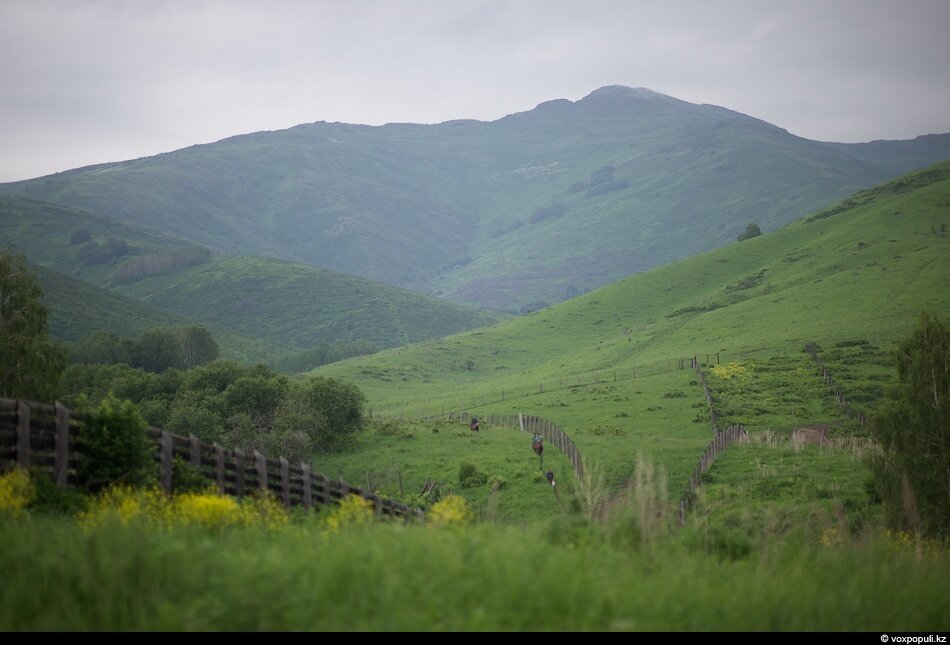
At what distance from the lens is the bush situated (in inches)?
588

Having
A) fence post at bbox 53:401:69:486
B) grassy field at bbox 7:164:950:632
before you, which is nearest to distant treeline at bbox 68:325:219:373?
grassy field at bbox 7:164:950:632

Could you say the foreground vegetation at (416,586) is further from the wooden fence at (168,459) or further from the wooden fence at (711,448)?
the wooden fence at (711,448)

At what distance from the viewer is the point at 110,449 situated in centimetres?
1496

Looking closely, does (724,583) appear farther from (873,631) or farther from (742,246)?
(742,246)

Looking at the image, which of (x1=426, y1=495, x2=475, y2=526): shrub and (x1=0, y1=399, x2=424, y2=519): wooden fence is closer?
(x1=426, y1=495, x2=475, y2=526): shrub

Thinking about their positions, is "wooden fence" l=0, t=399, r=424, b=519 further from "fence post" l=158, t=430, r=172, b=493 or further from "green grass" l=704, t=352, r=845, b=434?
"green grass" l=704, t=352, r=845, b=434

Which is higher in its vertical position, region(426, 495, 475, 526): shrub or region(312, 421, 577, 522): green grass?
region(426, 495, 475, 526): shrub

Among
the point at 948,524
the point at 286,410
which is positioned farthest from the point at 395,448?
the point at 948,524

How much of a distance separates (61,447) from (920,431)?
29724 millimetres

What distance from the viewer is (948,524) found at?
2697 cm

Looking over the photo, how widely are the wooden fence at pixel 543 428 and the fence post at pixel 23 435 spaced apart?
30.4 meters

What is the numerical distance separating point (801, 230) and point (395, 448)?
153624 mm

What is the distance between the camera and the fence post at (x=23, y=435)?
13.6 metres

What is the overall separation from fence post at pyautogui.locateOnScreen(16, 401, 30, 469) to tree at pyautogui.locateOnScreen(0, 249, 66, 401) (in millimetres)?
33615
